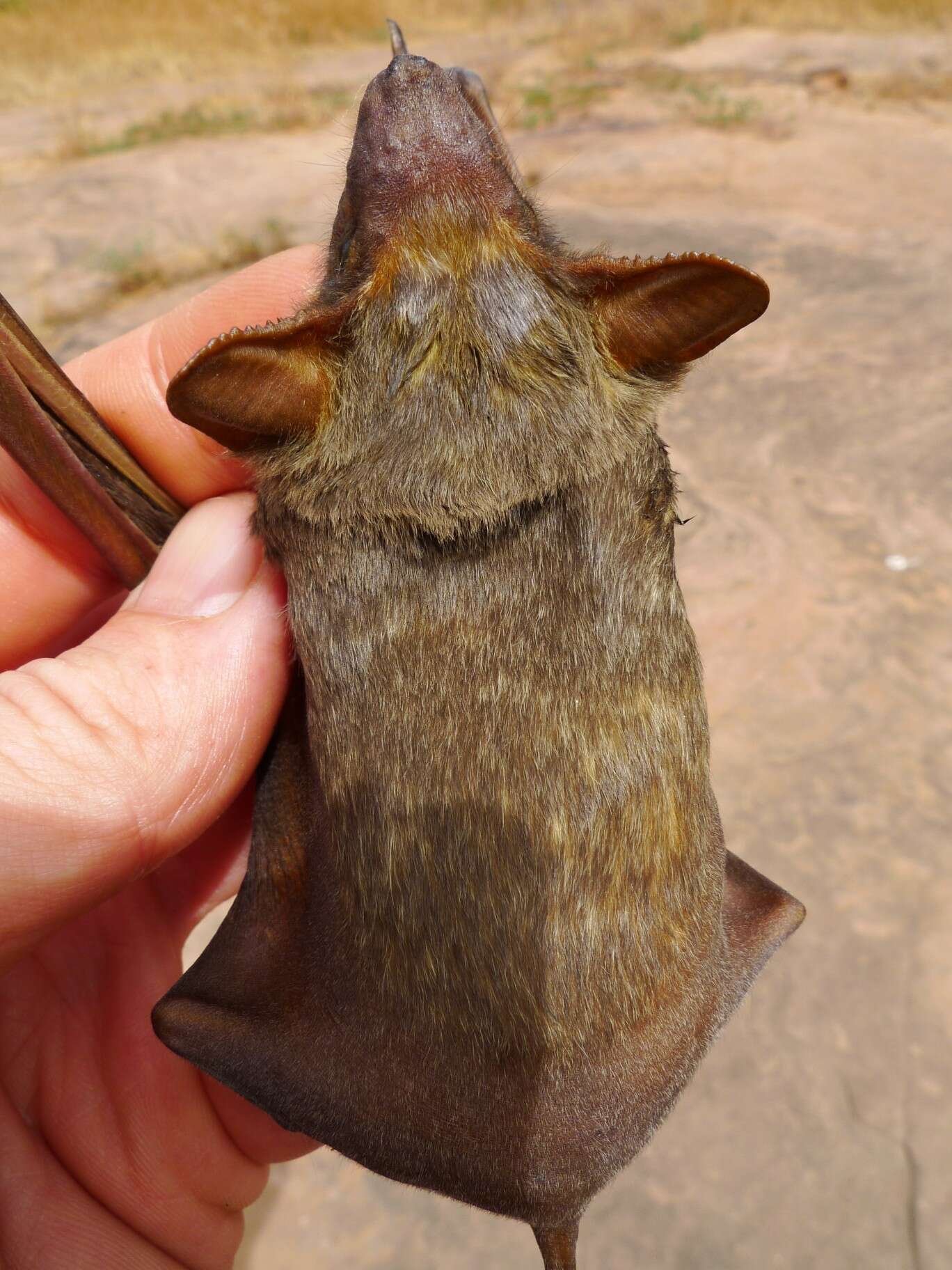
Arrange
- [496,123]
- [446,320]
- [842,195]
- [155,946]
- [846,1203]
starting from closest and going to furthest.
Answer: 1. [446,320]
2. [496,123]
3. [155,946]
4. [846,1203]
5. [842,195]

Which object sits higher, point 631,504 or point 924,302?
point 631,504

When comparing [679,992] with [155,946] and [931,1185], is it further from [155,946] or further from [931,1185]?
[931,1185]

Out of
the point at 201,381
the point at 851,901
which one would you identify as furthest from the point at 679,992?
the point at 851,901

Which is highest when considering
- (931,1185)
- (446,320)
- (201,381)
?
(201,381)

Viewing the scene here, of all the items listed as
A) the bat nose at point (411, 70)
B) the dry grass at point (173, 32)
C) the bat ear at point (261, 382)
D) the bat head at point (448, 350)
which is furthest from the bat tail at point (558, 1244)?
the dry grass at point (173, 32)

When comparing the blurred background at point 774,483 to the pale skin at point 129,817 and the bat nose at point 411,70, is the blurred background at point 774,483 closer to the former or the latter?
the bat nose at point 411,70

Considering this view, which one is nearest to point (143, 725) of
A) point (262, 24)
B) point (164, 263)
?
point (164, 263)

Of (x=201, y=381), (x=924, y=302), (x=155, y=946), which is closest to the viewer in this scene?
(x=201, y=381)

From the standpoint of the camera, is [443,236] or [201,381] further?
[443,236]
